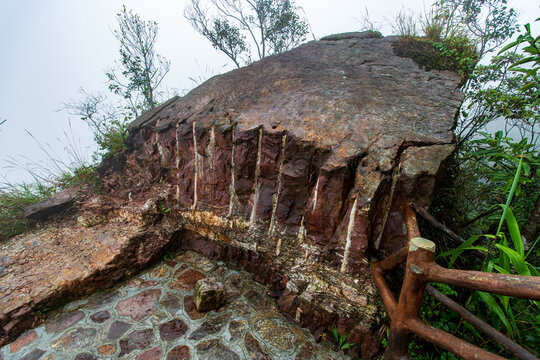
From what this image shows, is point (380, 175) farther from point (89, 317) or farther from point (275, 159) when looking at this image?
point (89, 317)

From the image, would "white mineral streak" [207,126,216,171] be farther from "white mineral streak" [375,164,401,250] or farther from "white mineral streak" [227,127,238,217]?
"white mineral streak" [375,164,401,250]

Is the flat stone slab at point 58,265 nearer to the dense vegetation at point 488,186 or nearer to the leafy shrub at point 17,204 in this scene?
the leafy shrub at point 17,204

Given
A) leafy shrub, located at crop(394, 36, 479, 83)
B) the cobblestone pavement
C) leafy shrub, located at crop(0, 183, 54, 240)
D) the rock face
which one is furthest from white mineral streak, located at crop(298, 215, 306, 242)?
leafy shrub, located at crop(0, 183, 54, 240)

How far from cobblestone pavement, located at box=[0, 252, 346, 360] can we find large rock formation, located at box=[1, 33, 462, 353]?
0.20 m

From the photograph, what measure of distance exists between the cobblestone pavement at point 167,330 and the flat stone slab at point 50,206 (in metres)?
1.71

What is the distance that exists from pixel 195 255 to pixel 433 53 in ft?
12.0

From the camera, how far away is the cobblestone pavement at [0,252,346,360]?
1964 millimetres

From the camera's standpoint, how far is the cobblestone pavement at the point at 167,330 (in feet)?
6.44

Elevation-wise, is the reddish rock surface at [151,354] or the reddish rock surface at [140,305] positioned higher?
the reddish rock surface at [140,305]

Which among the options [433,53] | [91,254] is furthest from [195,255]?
[433,53]

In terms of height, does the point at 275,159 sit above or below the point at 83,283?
above

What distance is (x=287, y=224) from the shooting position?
237cm

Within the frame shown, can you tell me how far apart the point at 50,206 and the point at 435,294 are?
4556 millimetres

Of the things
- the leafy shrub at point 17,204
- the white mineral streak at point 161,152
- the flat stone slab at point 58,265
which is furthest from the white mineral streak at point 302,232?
the leafy shrub at point 17,204
